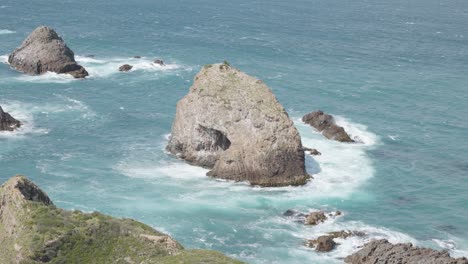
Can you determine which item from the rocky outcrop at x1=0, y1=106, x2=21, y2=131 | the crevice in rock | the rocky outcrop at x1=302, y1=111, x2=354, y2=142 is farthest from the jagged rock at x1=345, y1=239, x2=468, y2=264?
the rocky outcrop at x1=0, y1=106, x2=21, y2=131

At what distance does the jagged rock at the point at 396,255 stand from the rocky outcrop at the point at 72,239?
1851 cm

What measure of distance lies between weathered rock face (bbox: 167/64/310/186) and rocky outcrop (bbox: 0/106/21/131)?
24.1m

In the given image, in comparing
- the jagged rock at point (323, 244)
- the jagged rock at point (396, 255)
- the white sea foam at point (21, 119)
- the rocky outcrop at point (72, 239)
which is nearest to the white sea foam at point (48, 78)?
the white sea foam at point (21, 119)

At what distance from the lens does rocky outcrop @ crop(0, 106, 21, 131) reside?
3745 inches

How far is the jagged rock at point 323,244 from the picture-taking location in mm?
65188

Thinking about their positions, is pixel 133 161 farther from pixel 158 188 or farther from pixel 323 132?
pixel 323 132

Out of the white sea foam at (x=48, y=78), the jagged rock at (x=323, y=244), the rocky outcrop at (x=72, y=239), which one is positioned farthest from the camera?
the white sea foam at (x=48, y=78)

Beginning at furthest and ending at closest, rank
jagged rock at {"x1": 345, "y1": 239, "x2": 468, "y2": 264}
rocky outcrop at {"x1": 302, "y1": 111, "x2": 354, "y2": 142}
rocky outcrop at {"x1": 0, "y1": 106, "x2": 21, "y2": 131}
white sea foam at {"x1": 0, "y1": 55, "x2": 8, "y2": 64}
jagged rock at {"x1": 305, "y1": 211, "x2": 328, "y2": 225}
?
white sea foam at {"x1": 0, "y1": 55, "x2": 8, "y2": 64} → rocky outcrop at {"x1": 302, "y1": 111, "x2": 354, "y2": 142} → rocky outcrop at {"x1": 0, "y1": 106, "x2": 21, "y2": 131} → jagged rock at {"x1": 305, "y1": 211, "x2": 328, "y2": 225} → jagged rock at {"x1": 345, "y1": 239, "x2": 468, "y2": 264}

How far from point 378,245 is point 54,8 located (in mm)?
157660

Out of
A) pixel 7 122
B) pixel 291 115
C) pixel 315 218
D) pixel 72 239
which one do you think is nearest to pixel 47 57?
pixel 7 122

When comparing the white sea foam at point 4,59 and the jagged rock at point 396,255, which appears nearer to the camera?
the jagged rock at point 396,255

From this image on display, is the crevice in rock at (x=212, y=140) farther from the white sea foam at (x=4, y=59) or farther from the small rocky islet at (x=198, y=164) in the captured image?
the white sea foam at (x=4, y=59)

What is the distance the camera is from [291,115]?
10538 centimetres

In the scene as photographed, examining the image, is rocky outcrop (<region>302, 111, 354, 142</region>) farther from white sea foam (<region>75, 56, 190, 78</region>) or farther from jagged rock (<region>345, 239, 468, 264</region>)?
white sea foam (<region>75, 56, 190, 78</region>)
